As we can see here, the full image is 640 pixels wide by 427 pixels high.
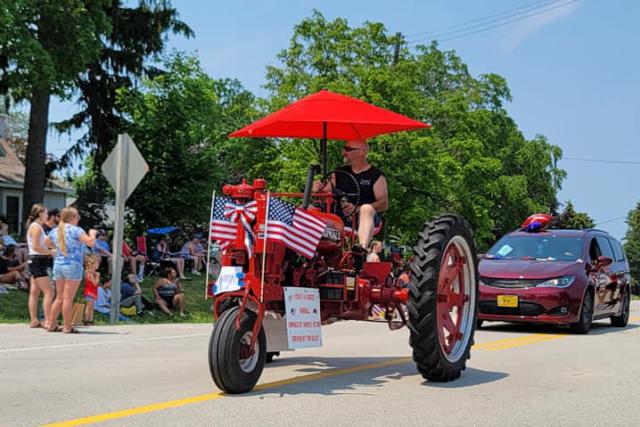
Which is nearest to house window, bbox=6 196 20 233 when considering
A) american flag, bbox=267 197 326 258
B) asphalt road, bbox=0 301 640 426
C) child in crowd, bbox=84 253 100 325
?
child in crowd, bbox=84 253 100 325

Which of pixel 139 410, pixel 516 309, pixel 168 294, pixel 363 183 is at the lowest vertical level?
pixel 139 410

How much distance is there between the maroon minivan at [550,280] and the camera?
1384cm

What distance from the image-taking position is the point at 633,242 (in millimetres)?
102500

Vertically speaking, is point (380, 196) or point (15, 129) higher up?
point (15, 129)

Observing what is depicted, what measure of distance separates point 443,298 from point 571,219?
7859 cm

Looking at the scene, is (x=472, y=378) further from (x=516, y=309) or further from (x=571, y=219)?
(x=571, y=219)

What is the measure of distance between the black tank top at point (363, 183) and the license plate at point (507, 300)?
5983mm

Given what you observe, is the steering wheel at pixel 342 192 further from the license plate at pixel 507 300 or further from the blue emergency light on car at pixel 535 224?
the blue emergency light on car at pixel 535 224

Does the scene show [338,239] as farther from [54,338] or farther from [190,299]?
[190,299]

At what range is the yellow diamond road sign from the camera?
15695mm

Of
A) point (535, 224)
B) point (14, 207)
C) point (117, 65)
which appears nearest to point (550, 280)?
point (535, 224)

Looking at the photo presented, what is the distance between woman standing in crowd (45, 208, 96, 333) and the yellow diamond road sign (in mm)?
2547

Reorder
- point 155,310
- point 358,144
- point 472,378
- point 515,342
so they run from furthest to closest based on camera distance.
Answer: point 155,310 → point 515,342 → point 358,144 → point 472,378

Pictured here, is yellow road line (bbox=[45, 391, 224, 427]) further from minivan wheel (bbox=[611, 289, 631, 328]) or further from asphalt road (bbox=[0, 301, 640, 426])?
minivan wheel (bbox=[611, 289, 631, 328])
